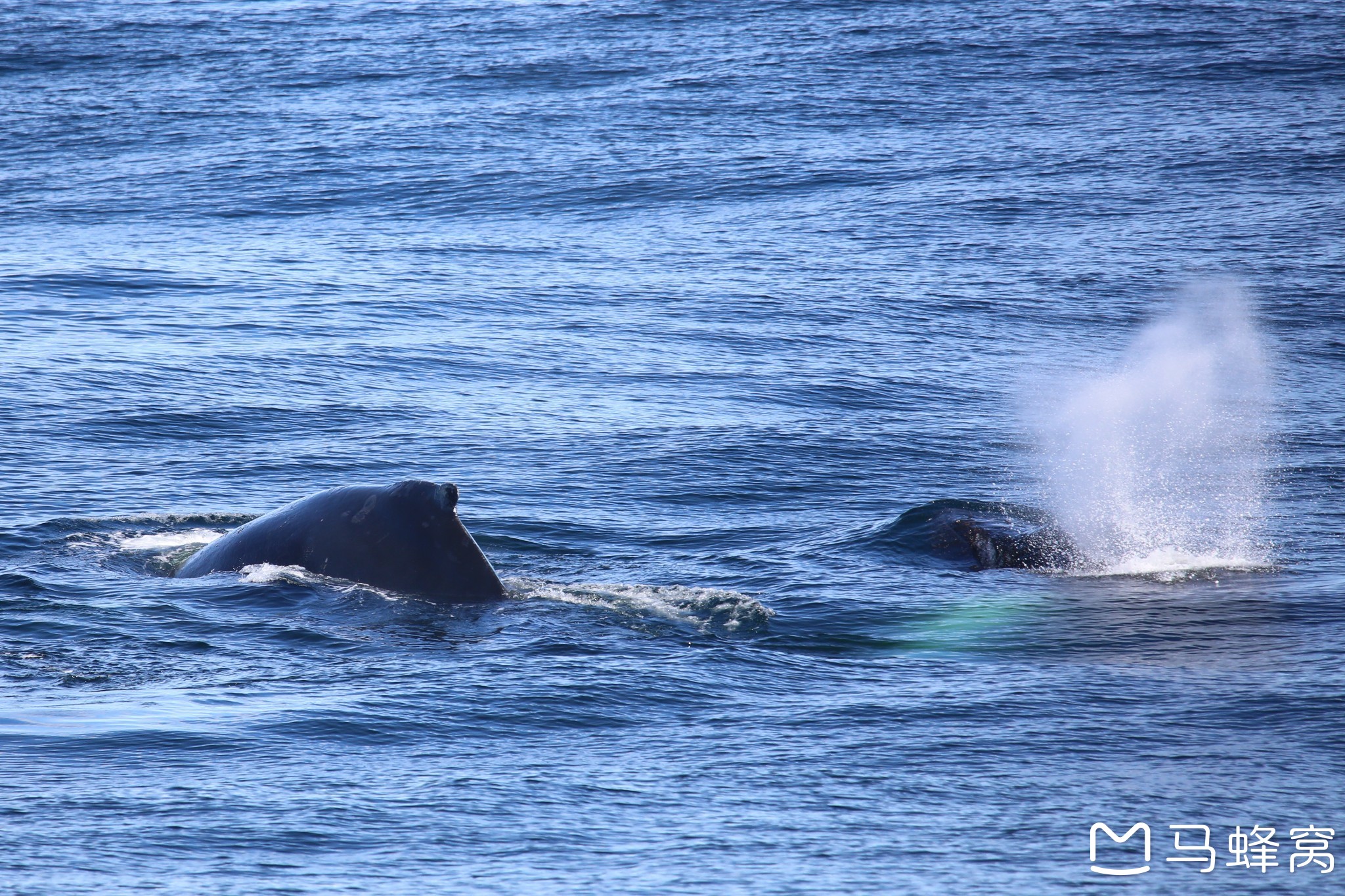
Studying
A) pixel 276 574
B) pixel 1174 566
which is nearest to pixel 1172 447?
pixel 1174 566

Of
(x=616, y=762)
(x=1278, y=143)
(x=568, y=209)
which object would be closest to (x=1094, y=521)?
(x=616, y=762)

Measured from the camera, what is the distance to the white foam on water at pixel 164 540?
11195mm

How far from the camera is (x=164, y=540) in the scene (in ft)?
37.5

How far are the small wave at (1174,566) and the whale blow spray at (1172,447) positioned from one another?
2cm

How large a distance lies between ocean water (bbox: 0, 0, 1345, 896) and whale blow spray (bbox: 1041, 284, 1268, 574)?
108 mm

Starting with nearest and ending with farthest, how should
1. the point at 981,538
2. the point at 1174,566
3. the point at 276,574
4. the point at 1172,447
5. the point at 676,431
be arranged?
1. the point at 276,574
2. the point at 1174,566
3. the point at 981,538
4. the point at 676,431
5. the point at 1172,447

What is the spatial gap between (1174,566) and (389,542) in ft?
17.3

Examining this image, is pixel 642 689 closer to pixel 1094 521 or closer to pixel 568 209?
pixel 1094 521

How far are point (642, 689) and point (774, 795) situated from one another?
1.50 m
